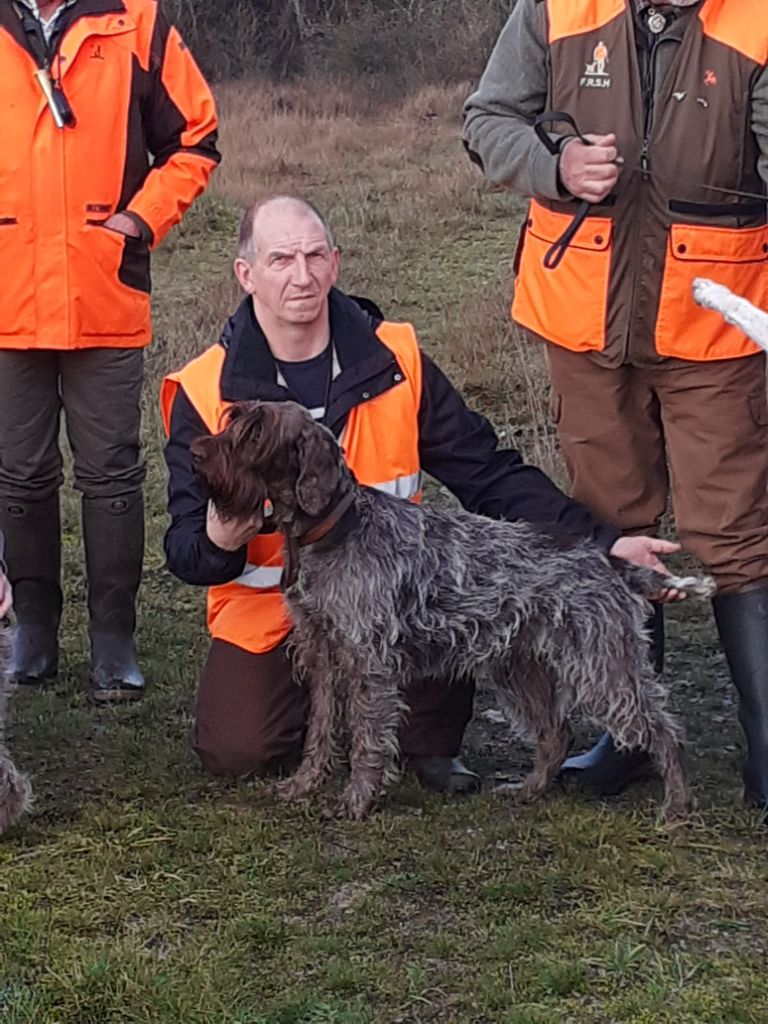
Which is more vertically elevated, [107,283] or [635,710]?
[107,283]

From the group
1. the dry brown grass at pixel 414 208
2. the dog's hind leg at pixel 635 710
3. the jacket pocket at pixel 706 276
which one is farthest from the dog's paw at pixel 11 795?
the dry brown grass at pixel 414 208

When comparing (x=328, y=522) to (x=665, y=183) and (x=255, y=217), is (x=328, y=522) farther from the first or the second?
(x=665, y=183)

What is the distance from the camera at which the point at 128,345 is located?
5426mm

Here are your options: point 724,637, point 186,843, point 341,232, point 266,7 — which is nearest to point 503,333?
point 341,232

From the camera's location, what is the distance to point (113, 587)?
5.64m

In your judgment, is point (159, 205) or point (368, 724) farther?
point (159, 205)

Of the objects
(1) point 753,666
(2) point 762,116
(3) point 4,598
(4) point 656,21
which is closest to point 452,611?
(1) point 753,666

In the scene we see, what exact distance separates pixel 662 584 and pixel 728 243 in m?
0.96

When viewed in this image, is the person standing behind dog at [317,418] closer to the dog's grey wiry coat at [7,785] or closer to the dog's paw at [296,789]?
the dog's paw at [296,789]

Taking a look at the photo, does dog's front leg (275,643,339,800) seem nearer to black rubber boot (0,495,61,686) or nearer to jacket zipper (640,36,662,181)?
black rubber boot (0,495,61,686)

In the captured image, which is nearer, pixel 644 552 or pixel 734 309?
pixel 734 309

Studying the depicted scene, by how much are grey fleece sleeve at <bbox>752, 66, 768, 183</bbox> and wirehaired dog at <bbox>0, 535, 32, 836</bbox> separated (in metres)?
2.37

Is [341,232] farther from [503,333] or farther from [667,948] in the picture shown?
[667,948]

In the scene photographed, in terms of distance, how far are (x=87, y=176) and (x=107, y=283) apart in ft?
1.16
